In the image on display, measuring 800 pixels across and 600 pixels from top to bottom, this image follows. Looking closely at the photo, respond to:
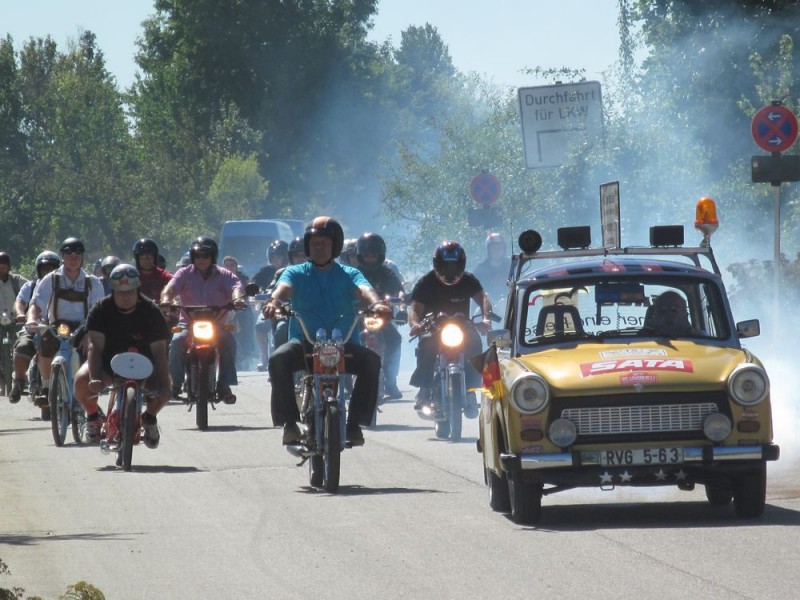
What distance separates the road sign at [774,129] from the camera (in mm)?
21172

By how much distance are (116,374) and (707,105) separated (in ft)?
99.7

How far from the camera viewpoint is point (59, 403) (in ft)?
57.4

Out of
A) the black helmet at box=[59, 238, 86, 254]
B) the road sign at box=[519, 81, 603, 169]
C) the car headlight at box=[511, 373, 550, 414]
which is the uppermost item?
the road sign at box=[519, 81, 603, 169]

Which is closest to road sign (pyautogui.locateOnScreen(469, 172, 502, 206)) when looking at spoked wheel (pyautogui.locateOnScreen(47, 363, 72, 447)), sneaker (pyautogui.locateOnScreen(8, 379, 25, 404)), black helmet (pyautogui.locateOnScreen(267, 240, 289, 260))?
black helmet (pyautogui.locateOnScreen(267, 240, 289, 260))

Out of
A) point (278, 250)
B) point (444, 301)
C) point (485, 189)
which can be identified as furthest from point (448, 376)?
point (485, 189)

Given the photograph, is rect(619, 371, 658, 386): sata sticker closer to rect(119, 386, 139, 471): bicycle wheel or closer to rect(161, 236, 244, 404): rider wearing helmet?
rect(119, 386, 139, 471): bicycle wheel

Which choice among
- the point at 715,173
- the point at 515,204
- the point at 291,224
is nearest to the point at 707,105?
the point at 715,173

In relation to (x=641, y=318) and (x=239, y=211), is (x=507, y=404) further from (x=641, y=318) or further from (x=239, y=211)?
(x=239, y=211)

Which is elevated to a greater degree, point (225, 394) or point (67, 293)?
point (67, 293)

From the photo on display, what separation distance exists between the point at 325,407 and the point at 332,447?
10.6 inches

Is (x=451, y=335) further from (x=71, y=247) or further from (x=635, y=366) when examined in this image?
(x=635, y=366)

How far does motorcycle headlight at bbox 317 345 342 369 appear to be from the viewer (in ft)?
42.1

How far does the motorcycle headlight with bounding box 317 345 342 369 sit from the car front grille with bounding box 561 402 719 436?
2.71 metres

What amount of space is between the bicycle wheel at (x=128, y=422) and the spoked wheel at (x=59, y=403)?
2.68 metres
